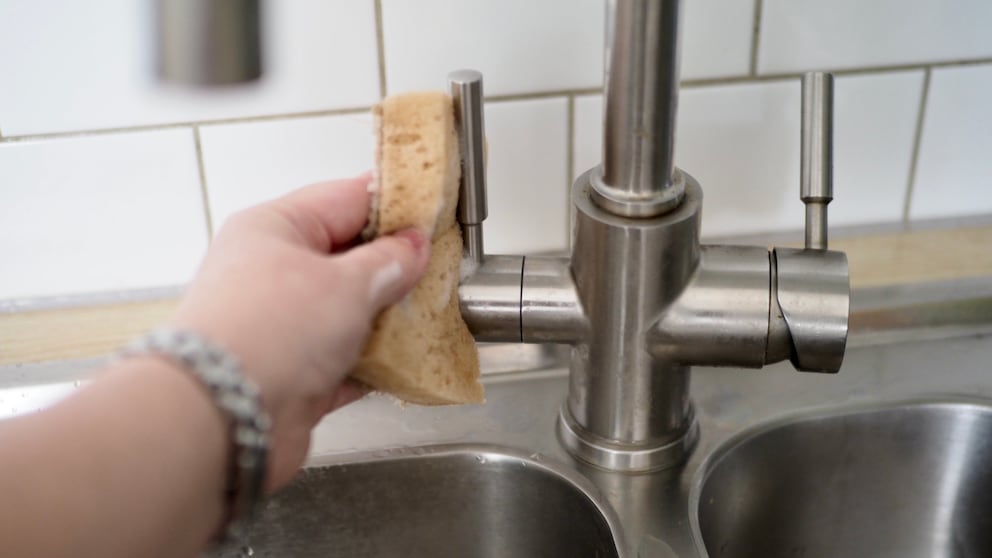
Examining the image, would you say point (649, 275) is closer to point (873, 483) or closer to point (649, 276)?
point (649, 276)

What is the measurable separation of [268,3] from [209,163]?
321mm

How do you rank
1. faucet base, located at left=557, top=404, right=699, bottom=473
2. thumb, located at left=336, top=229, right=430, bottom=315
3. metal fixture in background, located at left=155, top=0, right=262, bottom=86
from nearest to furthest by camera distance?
metal fixture in background, located at left=155, top=0, right=262, bottom=86
thumb, located at left=336, top=229, right=430, bottom=315
faucet base, located at left=557, top=404, right=699, bottom=473

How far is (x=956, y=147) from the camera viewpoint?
0.62 metres

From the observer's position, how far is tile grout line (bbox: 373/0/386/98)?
53 cm

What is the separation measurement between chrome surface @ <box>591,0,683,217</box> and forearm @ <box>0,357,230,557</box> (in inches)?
8.6

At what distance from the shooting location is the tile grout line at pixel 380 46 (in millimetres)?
530

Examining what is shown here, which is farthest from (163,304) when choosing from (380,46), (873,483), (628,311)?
(873,483)

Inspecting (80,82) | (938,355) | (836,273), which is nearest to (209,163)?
(80,82)

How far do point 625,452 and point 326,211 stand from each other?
21 cm

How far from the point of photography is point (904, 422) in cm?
53

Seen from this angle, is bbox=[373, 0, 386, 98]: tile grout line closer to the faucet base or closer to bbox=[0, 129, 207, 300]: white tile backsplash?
bbox=[0, 129, 207, 300]: white tile backsplash

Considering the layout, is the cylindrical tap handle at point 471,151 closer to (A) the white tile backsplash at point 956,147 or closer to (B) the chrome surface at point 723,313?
(B) the chrome surface at point 723,313

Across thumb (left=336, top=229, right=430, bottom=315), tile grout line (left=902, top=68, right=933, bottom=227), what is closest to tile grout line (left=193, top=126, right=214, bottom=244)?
thumb (left=336, top=229, right=430, bottom=315)

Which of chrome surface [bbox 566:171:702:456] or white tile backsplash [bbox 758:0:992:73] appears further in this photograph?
white tile backsplash [bbox 758:0:992:73]
